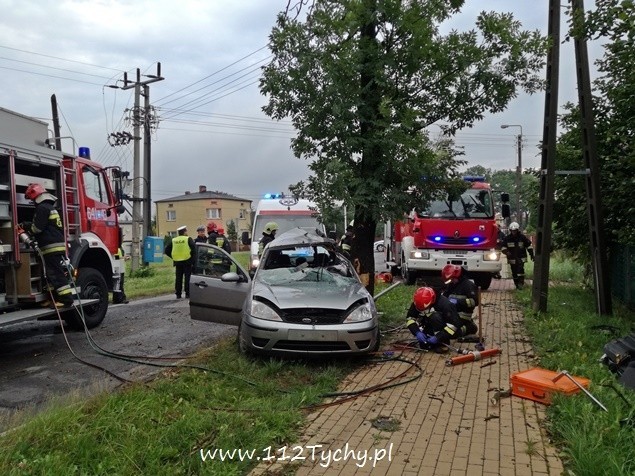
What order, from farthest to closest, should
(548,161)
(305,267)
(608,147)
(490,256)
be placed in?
(490,256), (608,147), (548,161), (305,267)

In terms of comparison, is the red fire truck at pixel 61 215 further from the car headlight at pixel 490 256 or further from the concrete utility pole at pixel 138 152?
the concrete utility pole at pixel 138 152

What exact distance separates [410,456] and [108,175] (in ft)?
24.2

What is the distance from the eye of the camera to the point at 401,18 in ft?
25.7

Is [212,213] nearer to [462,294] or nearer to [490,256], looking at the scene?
[490,256]

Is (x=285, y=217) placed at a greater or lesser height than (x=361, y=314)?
greater

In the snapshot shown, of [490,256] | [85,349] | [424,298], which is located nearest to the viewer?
[424,298]

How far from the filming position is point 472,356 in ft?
21.1

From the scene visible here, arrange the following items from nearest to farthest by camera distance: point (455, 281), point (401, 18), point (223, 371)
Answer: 1. point (223, 371)
2. point (455, 281)
3. point (401, 18)

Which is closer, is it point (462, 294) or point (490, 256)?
point (462, 294)

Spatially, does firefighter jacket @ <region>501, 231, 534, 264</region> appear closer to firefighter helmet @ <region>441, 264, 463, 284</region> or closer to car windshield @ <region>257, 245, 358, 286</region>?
firefighter helmet @ <region>441, 264, 463, 284</region>

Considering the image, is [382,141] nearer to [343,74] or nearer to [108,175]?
[343,74]

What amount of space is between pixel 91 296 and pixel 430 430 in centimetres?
614

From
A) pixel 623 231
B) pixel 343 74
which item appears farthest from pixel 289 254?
pixel 623 231

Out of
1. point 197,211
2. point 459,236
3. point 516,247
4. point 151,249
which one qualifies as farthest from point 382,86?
point 197,211
